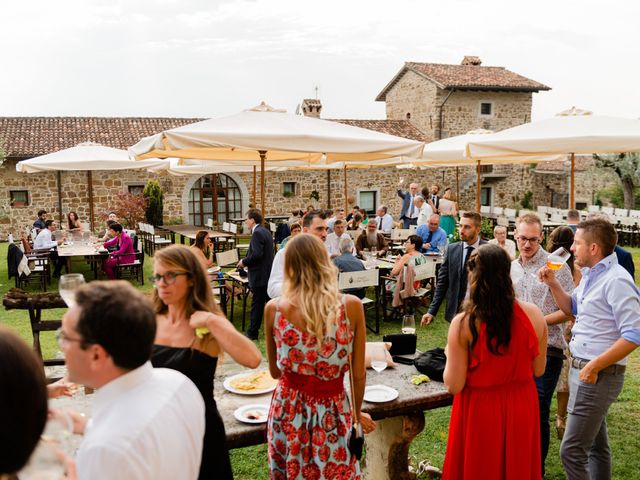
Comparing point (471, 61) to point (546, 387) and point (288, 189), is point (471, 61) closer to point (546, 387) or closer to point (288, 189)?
point (288, 189)

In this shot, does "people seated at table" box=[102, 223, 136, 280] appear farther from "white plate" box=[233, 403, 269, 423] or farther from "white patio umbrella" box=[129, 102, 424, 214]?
"white plate" box=[233, 403, 269, 423]

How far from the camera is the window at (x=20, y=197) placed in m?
20.5

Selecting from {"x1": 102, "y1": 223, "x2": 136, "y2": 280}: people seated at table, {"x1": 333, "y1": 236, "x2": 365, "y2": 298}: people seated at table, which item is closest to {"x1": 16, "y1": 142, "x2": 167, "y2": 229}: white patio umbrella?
{"x1": 102, "y1": 223, "x2": 136, "y2": 280}: people seated at table

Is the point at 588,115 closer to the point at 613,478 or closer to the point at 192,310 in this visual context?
the point at 613,478

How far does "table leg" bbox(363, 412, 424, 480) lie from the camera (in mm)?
3291

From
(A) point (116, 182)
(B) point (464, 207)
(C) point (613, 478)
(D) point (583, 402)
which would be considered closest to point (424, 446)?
(C) point (613, 478)

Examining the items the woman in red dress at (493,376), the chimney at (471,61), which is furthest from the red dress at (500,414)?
the chimney at (471,61)

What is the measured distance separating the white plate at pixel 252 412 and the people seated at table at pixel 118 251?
8.38 m

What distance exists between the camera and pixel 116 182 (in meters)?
21.3

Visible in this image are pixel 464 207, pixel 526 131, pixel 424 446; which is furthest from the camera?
pixel 464 207

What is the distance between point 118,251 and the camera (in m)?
10.9

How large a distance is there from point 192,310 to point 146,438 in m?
1.19

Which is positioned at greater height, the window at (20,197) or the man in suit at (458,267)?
the window at (20,197)

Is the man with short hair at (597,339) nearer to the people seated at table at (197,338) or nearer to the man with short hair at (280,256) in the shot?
the people seated at table at (197,338)
